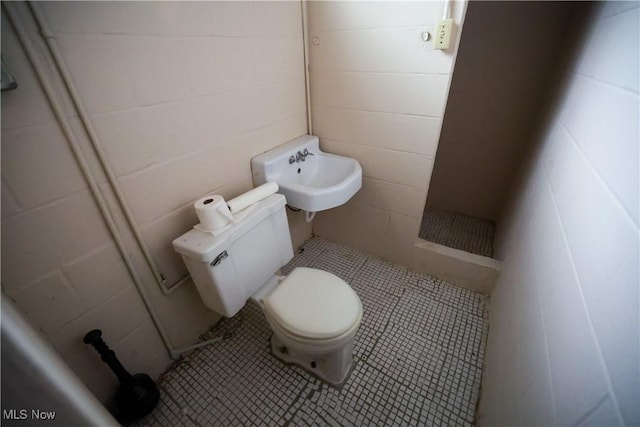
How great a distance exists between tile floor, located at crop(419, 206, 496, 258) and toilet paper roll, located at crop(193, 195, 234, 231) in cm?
158

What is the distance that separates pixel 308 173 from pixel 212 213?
0.82 meters

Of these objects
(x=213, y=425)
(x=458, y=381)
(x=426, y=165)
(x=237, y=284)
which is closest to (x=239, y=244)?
(x=237, y=284)

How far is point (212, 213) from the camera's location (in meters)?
1.00

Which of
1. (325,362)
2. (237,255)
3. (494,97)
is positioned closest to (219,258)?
(237,255)

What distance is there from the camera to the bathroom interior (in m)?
0.61

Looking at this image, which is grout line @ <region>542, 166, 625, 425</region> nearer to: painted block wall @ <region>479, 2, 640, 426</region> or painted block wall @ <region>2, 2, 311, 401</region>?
painted block wall @ <region>479, 2, 640, 426</region>

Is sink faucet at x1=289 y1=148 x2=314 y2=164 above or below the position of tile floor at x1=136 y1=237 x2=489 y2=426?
above

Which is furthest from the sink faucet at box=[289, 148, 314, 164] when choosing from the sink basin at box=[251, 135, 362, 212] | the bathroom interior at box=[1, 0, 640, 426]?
the bathroom interior at box=[1, 0, 640, 426]

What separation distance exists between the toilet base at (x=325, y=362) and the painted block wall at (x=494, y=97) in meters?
1.73

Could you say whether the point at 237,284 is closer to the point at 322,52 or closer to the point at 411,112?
the point at 411,112

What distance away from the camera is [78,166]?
793 mm

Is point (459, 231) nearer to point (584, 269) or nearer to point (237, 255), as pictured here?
point (584, 269)

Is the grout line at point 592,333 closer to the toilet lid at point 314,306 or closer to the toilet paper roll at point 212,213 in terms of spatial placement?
the toilet lid at point 314,306

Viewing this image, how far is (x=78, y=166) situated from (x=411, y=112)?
4.61ft
